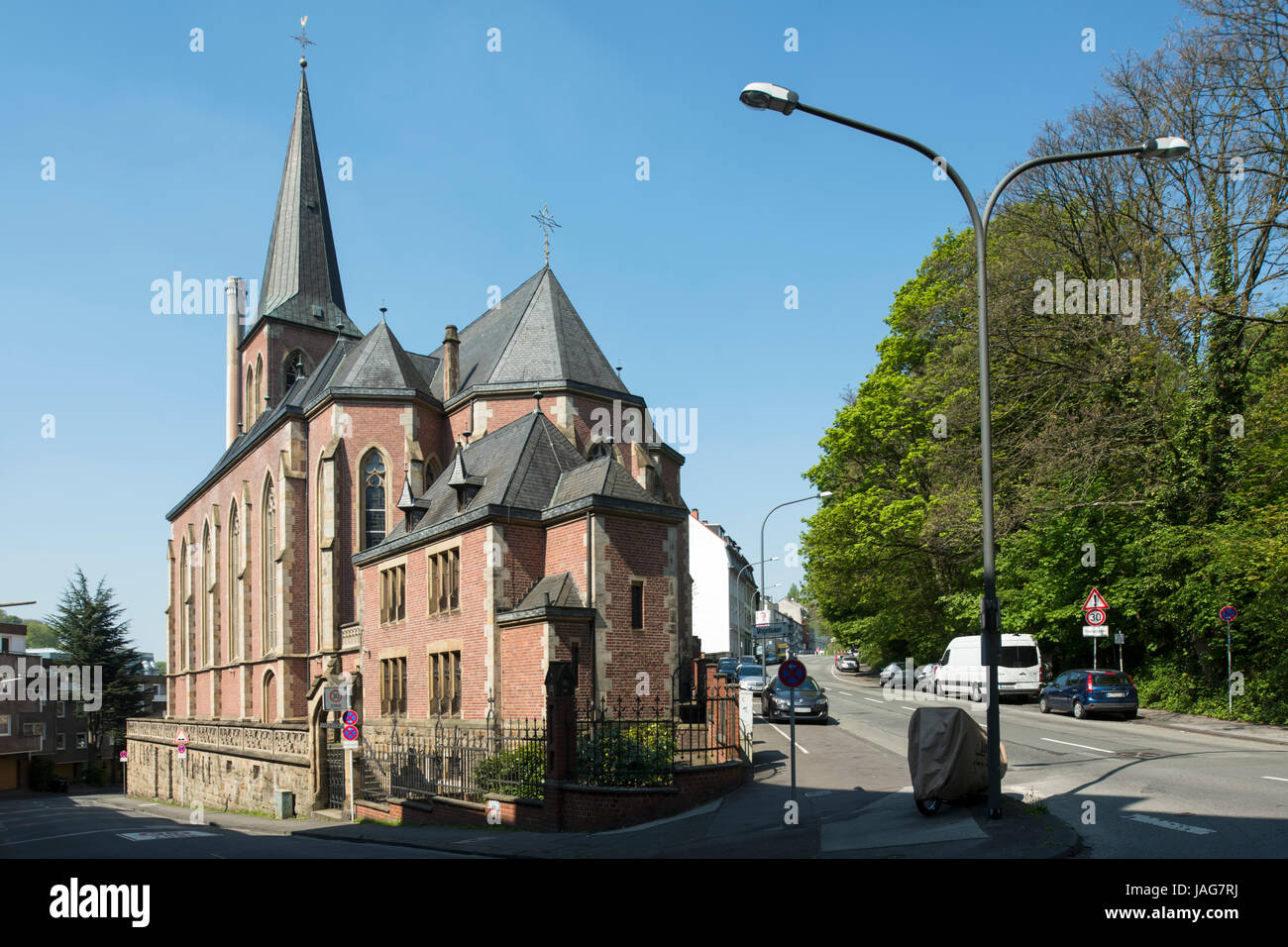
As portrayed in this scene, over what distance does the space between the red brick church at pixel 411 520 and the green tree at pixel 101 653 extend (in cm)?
1957

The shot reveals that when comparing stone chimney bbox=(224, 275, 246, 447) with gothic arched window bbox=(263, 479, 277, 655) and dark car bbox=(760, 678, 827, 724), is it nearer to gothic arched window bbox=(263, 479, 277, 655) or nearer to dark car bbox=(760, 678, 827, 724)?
gothic arched window bbox=(263, 479, 277, 655)

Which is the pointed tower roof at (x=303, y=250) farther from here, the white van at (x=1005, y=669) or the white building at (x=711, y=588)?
the white van at (x=1005, y=669)

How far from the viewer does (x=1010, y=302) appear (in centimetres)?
2828

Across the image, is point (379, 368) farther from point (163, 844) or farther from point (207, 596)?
point (163, 844)

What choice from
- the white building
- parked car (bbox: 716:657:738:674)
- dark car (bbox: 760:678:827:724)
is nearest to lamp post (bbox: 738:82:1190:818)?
dark car (bbox: 760:678:827:724)

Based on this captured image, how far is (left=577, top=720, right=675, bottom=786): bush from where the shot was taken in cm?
1551

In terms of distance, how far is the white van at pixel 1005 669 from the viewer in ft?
103

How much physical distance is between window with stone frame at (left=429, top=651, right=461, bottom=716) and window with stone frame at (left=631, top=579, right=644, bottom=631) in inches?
196

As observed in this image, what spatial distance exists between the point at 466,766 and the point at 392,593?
40.3 feet

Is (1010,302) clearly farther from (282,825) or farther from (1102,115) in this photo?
(282,825)

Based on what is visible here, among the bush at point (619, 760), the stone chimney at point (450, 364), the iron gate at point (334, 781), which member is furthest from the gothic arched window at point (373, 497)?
the bush at point (619, 760)

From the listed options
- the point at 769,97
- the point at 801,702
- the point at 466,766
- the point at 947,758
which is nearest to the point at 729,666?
the point at 801,702
